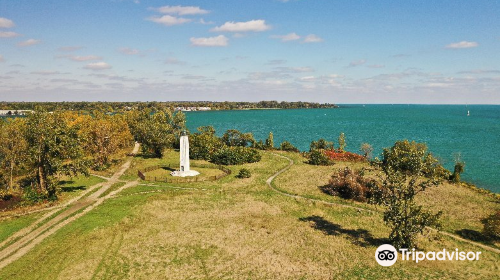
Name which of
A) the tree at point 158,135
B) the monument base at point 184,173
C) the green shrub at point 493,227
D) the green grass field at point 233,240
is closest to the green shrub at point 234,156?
the monument base at point 184,173

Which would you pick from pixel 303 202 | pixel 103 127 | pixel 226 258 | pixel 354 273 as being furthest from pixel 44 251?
pixel 103 127

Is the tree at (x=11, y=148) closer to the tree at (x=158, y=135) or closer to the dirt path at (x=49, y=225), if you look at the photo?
the dirt path at (x=49, y=225)

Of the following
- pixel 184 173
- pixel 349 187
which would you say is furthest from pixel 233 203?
pixel 349 187

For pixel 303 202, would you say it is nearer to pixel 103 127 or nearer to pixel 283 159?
pixel 283 159

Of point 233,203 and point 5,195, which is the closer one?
point 5,195

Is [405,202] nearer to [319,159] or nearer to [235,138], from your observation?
[319,159]

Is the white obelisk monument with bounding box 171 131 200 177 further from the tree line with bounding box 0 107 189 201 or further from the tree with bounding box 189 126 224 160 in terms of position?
the tree with bounding box 189 126 224 160
